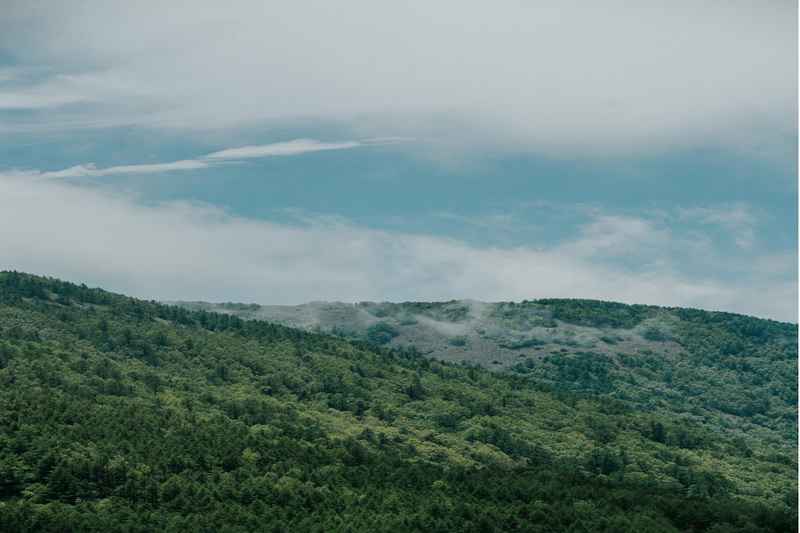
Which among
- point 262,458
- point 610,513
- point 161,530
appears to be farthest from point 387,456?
point 161,530

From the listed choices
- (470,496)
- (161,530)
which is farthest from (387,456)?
(161,530)

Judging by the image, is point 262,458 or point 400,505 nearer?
point 400,505

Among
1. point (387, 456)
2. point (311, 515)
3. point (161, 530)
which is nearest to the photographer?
point (161, 530)

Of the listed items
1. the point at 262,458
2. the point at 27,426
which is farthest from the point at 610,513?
the point at 27,426

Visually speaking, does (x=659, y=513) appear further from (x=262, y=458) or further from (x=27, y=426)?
(x=27, y=426)

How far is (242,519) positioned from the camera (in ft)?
Result: 409

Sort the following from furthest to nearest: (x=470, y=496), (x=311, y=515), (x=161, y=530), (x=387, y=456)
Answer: (x=387, y=456), (x=470, y=496), (x=311, y=515), (x=161, y=530)

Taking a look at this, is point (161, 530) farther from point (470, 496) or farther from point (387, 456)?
point (387, 456)

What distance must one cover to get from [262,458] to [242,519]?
32195 mm

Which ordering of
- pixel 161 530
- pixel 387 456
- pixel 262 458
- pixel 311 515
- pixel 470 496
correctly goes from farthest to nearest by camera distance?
pixel 387 456 < pixel 262 458 < pixel 470 496 < pixel 311 515 < pixel 161 530

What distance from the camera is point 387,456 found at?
7047 inches

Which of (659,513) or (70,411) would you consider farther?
(70,411)

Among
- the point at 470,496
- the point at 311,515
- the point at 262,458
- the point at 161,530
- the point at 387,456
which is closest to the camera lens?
the point at 161,530

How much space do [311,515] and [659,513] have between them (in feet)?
136
